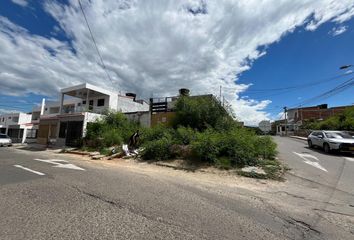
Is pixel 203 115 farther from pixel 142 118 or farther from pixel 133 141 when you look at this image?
pixel 142 118

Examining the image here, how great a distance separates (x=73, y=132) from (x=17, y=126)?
1119 inches

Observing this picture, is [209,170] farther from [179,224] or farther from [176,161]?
[179,224]

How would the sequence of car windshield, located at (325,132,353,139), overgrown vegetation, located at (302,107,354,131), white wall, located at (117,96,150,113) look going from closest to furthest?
1. car windshield, located at (325,132,353,139)
2. overgrown vegetation, located at (302,107,354,131)
3. white wall, located at (117,96,150,113)

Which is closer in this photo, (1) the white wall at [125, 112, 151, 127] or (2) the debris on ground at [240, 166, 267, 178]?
(2) the debris on ground at [240, 166, 267, 178]

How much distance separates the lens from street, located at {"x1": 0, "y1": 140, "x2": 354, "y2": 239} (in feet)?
12.9

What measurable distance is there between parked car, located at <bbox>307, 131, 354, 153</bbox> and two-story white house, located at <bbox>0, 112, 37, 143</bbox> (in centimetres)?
4579

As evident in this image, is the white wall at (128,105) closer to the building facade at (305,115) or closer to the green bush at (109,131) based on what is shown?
the green bush at (109,131)

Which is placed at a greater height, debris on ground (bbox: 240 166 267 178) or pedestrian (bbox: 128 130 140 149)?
pedestrian (bbox: 128 130 140 149)

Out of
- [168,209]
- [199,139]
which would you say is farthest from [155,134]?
[168,209]

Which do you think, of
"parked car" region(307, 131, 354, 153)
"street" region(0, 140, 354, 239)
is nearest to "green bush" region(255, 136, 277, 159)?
"street" region(0, 140, 354, 239)

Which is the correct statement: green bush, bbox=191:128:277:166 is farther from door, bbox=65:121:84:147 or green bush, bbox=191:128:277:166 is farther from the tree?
door, bbox=65:121:84:147

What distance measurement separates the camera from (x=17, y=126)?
150 feet

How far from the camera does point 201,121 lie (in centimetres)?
1969

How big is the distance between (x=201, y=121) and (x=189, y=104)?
6.12 feet
